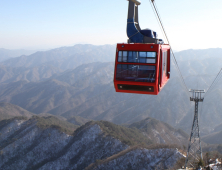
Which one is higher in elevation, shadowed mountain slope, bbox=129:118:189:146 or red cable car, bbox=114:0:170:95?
red cable car, bbox=114:0:170:95

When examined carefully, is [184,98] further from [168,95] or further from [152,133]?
[152,133]

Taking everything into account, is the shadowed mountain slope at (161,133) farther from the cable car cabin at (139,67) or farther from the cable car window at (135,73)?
the cable car window at (135,73)

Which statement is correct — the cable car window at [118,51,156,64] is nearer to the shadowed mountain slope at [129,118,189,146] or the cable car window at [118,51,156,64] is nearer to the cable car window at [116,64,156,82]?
the cable car window at [116,64,156,82]

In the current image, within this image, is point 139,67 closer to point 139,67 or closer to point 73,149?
point 139,67

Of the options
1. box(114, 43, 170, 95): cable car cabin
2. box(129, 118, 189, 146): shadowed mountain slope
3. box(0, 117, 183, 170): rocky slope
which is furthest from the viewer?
box(129, 118, 189, 146): shadowed mountain slope

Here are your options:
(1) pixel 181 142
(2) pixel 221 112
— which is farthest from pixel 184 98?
(1) pixel 181 142

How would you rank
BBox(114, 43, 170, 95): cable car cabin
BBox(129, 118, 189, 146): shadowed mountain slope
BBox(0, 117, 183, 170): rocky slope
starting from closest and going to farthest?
BBox(114, 43, 170, 95): cable car cabin, BBox(0, 117, 183, 170): rocky slope, BBox(129, 118, 189, 146): shadowed mountain slope

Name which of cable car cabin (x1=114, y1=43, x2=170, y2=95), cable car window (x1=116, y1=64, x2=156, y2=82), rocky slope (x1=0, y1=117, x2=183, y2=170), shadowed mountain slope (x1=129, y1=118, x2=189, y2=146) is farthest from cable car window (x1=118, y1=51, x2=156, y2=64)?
shadowed mountain slope (x1=129, y1=118, x2=189, y2=146)

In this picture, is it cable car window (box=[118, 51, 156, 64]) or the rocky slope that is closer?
cable car window (box=[118, 51, 156, 64])
